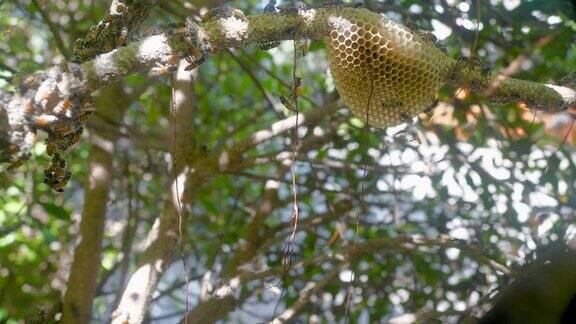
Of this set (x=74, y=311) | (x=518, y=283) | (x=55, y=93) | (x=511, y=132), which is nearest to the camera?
(x=55, y=93)

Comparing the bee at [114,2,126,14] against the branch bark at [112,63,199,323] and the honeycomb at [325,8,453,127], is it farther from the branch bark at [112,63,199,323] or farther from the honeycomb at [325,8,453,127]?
the branch bark at [112,63,199,323]

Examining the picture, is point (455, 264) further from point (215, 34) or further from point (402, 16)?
point (215, 34)

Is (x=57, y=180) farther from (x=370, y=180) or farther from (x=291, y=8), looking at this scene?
(x=370, y=180)

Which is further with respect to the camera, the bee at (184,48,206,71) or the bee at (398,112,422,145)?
the bee at (398,112,422,145)

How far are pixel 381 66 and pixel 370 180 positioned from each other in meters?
1.09

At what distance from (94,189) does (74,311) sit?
1.27ft

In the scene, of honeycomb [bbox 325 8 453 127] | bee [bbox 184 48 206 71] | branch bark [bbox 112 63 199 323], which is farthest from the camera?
branch bark [bbox 112 63 199 323]

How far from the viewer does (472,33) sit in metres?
1.57

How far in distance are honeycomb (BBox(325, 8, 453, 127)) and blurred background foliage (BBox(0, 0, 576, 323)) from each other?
24 cm

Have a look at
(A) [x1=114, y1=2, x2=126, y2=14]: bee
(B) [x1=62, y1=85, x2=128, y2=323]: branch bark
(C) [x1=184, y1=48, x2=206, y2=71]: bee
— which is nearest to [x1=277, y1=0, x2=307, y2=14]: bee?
(C) [x1=184, y1=48, x2=206, y2=71]: bee

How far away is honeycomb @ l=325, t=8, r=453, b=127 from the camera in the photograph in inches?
36.8

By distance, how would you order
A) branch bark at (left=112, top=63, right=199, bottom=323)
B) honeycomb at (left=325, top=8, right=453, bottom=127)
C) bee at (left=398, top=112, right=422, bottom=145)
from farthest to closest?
1. branch bark at (left=112, top=63, right=199, bottom=323)
2. bee at (left=398, top=112, right=422, bottom=145)
3. honeycomb at (left=325, top=8, right=453, bottom=127)

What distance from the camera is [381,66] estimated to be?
0.97m

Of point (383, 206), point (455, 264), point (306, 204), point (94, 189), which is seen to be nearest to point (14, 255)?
point (94, 189)
